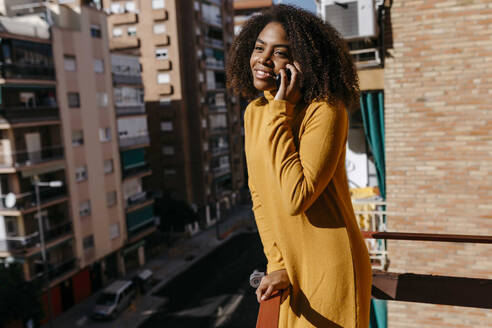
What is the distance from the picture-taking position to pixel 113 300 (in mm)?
21484

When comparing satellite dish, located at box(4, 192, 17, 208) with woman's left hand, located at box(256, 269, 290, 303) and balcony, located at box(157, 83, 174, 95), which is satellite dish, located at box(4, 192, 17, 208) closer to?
balcony, located at box(157, 83, 174, 95)

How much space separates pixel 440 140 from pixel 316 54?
5651 millimetres

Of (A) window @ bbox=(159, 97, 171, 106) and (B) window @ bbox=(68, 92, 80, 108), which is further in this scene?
(A) window @ bbox=(159, 97, 171, 106)

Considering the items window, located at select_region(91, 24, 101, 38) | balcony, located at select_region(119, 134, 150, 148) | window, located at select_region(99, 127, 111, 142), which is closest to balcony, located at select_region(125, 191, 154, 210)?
balcony, located at select_region(119, 134, 150, 148)

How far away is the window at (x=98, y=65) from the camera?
24.2 m

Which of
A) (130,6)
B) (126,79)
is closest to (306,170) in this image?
(126,79)

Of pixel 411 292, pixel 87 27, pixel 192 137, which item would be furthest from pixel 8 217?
pixel 411 292

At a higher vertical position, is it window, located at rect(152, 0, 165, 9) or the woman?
window, located at rect(152, 0, 165, 9)

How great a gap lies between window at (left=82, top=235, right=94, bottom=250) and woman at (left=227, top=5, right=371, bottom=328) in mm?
22725

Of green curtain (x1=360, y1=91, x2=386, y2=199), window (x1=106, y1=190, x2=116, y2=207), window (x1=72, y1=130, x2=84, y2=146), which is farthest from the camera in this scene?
window (x1=106, y1=190, x2=116, y2=207)

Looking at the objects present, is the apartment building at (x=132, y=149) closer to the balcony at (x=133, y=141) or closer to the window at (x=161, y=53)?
the balcony at (x=133, y=141)

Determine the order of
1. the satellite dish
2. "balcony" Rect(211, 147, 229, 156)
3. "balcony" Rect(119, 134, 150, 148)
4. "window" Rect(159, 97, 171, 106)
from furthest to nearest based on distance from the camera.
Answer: "balcony" Rect(211, 147, 229, 156) < "window" Rect(159, 97, 171, 106) < "balcony" Rect(119, 134, 150, 148) < the satellite dish

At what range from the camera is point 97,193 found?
24.4 m

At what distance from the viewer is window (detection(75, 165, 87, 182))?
22933 mm
